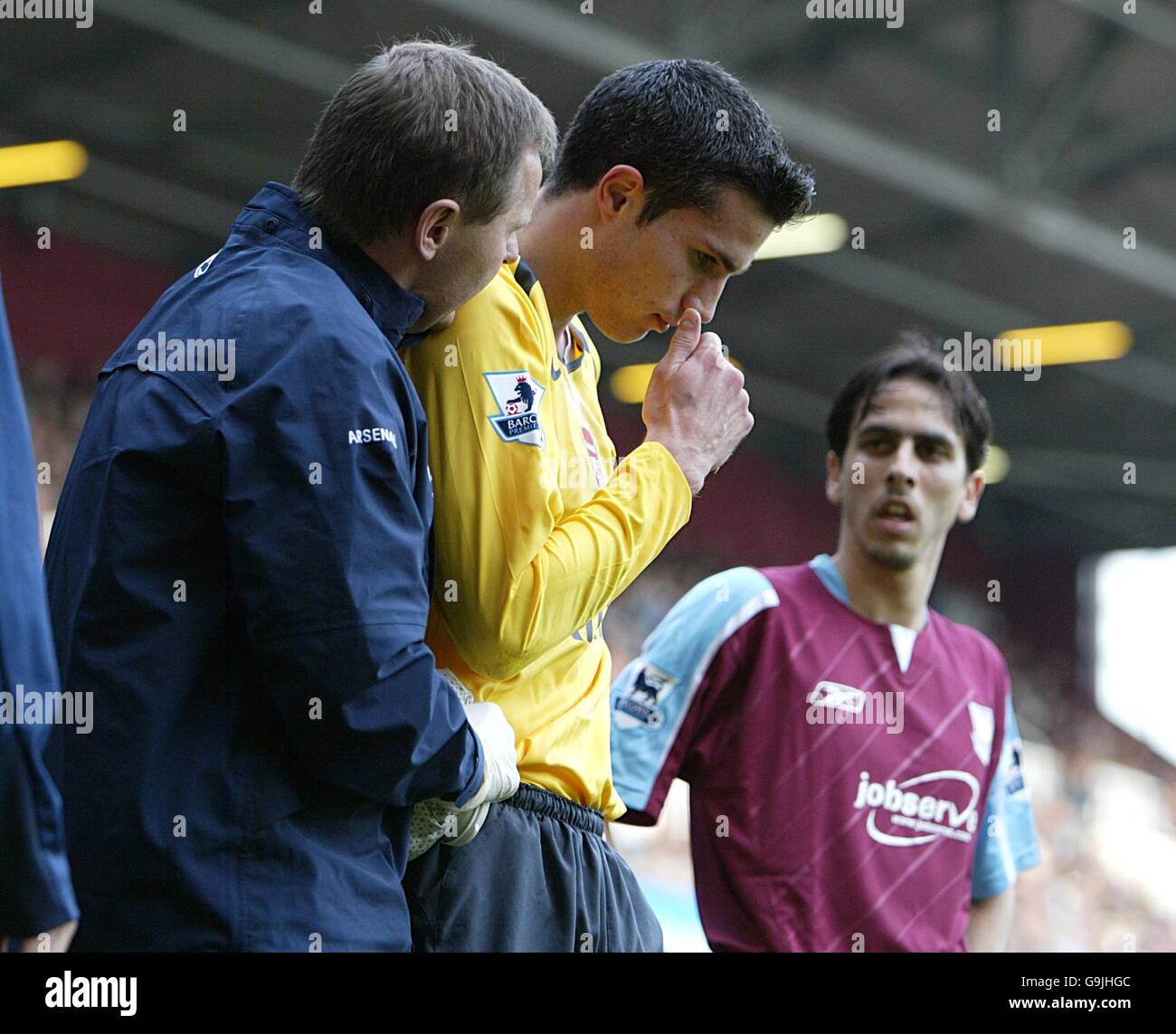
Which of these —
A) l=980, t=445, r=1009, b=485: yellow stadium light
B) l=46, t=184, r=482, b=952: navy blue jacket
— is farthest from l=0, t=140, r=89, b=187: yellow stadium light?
l=980, t=445, r=1009, b=485: yellow stadium light

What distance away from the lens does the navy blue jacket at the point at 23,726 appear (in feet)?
4.20

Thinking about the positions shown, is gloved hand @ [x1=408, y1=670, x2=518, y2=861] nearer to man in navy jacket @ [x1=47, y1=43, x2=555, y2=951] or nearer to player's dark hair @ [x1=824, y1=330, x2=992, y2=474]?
man in navy jacket @ [x1=47, y1=43, x2=555, y2=951]

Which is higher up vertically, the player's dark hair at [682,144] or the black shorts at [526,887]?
the player's dark hair at [682,144]

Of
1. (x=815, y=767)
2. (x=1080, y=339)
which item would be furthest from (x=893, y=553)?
(x=1080, y=339)

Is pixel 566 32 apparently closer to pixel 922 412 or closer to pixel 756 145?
pixel 922 412

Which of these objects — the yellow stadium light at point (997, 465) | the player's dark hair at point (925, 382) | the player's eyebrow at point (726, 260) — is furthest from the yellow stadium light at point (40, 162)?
the yellow stadium light at point (997, 465)

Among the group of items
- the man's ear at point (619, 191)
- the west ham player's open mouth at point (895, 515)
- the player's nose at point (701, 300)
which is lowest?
the west ham player's open mouth at point (895, 515)

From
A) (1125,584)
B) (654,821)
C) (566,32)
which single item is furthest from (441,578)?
(1125,584)

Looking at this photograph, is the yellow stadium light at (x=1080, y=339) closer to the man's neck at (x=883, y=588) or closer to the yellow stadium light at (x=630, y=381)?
the yellow stadium light at (x=630, y=381)

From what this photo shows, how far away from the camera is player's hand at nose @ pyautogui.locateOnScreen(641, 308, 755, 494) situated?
219 centimetres

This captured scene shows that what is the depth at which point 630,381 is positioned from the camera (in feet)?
44.5

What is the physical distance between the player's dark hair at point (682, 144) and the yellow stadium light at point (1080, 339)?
32.8ft

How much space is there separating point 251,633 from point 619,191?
0.97 meters
